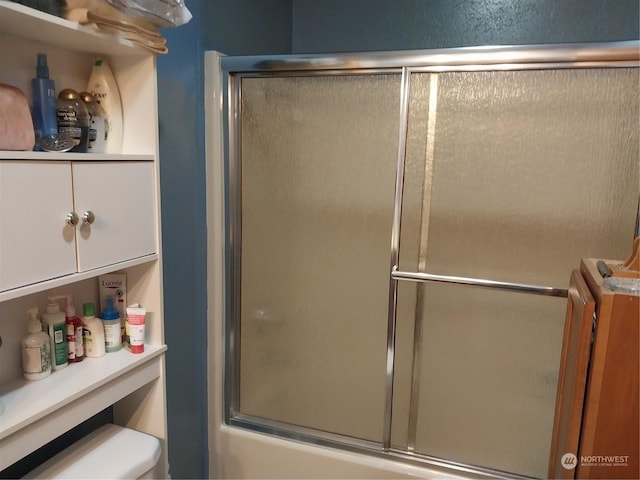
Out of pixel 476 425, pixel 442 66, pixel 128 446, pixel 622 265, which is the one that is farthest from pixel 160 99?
pixel 476 425

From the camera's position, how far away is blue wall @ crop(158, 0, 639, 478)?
1.51 metres

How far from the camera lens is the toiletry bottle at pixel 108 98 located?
1152 mm

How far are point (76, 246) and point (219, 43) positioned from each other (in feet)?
3.24

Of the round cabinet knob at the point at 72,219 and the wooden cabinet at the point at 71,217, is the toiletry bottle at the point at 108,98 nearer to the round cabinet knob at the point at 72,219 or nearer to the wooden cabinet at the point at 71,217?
the wooden cabinet at the point at 71,217

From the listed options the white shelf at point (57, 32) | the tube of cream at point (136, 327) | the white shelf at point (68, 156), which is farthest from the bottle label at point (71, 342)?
the white shelf at point (57, 32)

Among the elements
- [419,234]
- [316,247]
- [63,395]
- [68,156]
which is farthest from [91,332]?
[419,234]

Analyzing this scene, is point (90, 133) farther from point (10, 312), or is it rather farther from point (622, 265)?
point (622, 265)

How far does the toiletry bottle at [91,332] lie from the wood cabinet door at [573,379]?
1.01m

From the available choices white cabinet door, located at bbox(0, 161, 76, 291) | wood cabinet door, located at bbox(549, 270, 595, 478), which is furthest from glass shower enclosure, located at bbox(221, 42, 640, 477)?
white cabinet door, located at bbox(0, 161, 76, 291)

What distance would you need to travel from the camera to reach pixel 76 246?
995 millimetres

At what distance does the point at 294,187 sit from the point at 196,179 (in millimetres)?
336

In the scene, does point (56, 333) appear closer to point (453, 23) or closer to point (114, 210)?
point (114, 210)

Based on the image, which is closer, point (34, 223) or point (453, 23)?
point (34, 223)

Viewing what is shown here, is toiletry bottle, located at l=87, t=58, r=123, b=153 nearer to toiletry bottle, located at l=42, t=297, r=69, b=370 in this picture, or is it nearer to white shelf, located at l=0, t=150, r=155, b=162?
white shelf, located at l=0, t=150, r=155, b=162
